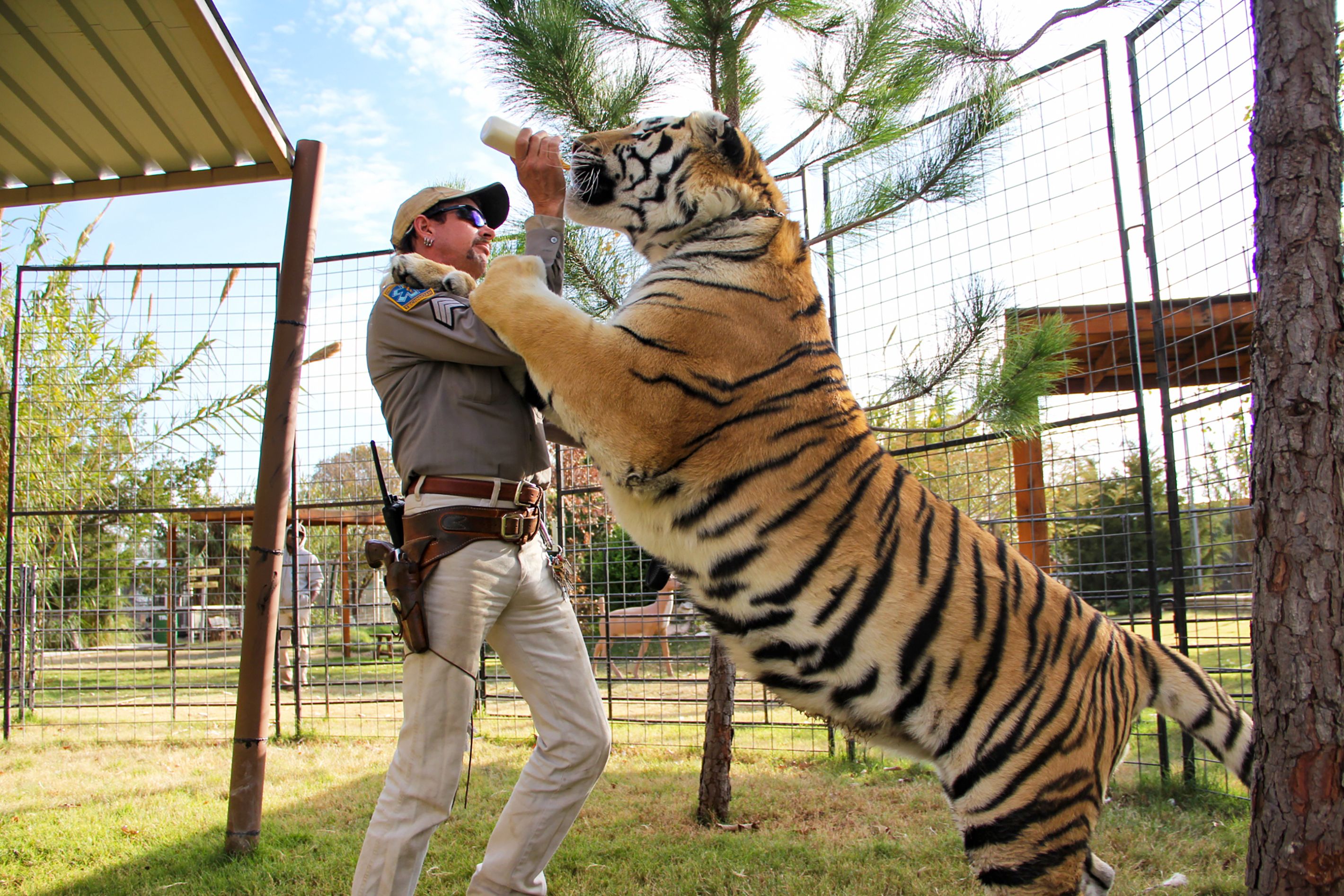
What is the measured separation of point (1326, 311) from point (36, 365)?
12.2 meters

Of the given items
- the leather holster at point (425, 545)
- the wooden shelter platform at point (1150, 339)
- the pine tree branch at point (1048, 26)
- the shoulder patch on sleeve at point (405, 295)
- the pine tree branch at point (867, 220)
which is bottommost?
the leather holster at point (425, 545)

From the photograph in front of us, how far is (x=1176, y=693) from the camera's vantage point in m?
2.68

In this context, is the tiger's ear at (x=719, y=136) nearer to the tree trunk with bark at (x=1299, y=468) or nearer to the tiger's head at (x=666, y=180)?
the tiger's head at (x=666, y=180)

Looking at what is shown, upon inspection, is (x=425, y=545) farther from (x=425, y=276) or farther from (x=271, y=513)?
(x=271, y=513)

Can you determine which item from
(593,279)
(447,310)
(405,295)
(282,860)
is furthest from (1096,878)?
(593,279)

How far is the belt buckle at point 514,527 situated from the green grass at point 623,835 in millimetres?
1673

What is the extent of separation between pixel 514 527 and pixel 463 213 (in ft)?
4.16

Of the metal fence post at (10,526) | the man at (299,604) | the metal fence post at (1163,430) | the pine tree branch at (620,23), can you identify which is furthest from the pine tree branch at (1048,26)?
the metal fence post at (10,526)

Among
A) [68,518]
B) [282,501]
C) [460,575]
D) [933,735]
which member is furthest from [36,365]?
[933,735]

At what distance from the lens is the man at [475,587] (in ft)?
8.77

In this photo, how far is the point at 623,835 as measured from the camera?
4.28 m

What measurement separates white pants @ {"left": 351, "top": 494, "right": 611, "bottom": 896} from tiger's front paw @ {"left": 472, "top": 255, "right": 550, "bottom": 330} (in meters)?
0.67

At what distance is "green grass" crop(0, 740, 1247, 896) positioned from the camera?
3588 mm

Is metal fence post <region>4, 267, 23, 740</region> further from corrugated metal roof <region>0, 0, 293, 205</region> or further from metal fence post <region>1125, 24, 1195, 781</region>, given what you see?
metal fence post <region>1125, 24, 1195, 781</region>
